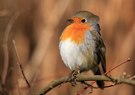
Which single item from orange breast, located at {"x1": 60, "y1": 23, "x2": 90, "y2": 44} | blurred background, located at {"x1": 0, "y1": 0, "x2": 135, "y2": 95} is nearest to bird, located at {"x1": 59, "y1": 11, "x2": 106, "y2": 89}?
orange breast, located at {"x1": 60, "y1": 23, "x2": 90, "y2": 44}

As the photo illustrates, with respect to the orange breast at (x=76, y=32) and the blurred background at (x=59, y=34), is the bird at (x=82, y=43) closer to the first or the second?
the orange breast at (x=76, y=32)

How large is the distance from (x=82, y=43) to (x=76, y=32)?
10 centimetres

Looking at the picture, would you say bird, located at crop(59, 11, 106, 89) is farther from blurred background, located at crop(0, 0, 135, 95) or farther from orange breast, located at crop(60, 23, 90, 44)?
blurred background, located at crop(0, 0, 135, 95)

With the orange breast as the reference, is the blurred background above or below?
below

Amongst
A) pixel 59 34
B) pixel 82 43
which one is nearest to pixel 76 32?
pixel 82 43

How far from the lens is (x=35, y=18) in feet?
17.8

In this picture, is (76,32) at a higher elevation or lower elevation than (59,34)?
higher

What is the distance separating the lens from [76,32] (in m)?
3.32

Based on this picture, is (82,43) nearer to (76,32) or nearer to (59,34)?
(76,32)

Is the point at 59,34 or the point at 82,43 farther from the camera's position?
the point at 59,34

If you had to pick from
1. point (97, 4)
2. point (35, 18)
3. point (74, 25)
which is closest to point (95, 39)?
point (74, 25)

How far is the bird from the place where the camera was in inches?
129

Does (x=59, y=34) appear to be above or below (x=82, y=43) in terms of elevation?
below

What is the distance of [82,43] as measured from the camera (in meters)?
3.28
